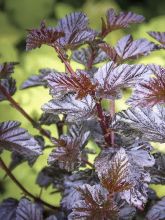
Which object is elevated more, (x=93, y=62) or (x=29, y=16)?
(x=29, y=16)

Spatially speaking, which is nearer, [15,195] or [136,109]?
[136,109]

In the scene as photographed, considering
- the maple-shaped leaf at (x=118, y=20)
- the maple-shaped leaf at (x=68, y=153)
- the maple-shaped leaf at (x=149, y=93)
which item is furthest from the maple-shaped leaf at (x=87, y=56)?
the maple-shaped leaf at (x=149, y=93)

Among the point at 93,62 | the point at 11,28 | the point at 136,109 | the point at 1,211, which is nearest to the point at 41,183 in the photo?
the point at 1,211

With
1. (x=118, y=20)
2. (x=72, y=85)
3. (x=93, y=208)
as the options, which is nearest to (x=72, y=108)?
(x=72, y=85)

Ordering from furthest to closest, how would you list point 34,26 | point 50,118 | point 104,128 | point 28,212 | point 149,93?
point 34,26 < point 50,118 < point 28,212 < point 104,128 < point 149,93

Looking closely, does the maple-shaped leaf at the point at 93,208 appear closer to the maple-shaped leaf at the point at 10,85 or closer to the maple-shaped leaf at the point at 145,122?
the maple-shaped leaf at the point at 145,122

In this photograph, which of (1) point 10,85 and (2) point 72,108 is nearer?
(2) point 72,108

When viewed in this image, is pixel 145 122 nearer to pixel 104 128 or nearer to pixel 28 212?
pixel 104 128

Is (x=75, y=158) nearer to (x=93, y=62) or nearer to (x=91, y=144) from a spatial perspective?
(x=93, y=62)
